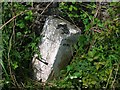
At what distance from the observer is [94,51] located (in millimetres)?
3342

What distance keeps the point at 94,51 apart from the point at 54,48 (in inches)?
15.5

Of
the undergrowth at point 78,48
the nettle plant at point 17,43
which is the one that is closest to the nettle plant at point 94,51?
the undergrowth at point 78,48

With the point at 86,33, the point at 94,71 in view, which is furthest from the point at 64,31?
the point at 94,71

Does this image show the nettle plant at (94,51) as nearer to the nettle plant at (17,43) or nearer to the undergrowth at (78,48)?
the undergrowth at (78,48)

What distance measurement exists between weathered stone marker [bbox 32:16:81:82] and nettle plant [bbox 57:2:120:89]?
0.27 feet

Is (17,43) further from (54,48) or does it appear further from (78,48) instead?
(78,48)

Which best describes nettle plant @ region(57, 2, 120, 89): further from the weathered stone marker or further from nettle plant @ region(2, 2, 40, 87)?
nettle plant @ region(2, 2, 40, 87)

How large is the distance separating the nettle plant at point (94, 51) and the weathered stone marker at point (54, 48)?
3.3 inches

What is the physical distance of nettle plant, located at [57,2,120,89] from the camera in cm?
322

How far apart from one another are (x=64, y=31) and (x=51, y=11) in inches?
14.3

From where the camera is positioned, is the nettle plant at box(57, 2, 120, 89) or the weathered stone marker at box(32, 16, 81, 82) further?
the weathered stone marker at box(32, 16, 81, 82)

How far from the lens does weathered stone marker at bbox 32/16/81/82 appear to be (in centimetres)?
335

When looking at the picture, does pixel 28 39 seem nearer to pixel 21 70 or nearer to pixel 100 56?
pixel 21 70

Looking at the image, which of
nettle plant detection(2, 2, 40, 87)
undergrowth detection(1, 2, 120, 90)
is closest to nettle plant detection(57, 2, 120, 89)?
undergrowth detection(1, 2, 120, 90)
